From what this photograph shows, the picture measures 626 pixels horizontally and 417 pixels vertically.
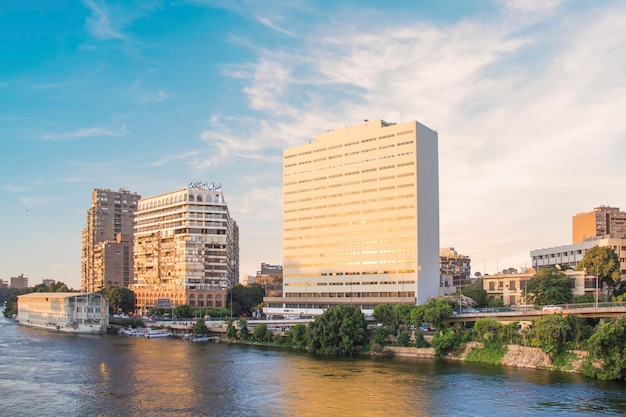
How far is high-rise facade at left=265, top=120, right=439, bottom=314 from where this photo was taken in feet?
568

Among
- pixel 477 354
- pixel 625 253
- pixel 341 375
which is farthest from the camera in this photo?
pixel 625 253

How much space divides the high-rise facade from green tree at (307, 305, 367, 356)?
2247 inches

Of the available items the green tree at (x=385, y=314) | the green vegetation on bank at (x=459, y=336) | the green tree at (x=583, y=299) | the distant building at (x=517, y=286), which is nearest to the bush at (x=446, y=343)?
the green vegetation on bank at (x=459, y=336)

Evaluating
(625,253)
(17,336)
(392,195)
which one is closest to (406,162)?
(392,195)

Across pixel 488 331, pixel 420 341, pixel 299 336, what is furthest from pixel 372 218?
pixel 488 331

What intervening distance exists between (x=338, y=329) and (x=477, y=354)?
1035 inches

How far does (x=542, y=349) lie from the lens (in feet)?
305

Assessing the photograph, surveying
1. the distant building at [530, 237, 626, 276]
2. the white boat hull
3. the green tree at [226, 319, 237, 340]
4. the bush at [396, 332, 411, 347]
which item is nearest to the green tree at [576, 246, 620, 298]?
the distant building at [530, 237, 626, 276]

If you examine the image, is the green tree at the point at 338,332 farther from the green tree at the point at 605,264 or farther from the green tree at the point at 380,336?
the green tree at the point at 605,264

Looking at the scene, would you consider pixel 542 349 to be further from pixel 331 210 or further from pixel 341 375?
pixel 331 210

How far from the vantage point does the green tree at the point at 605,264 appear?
454ft

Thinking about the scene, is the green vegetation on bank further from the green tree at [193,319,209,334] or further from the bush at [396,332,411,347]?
the green tree at [193,319,209,334]

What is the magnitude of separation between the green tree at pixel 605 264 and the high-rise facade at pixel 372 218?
46540 millimetres

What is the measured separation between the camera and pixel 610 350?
8194 cm
